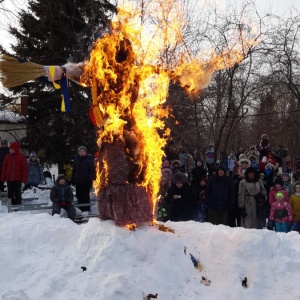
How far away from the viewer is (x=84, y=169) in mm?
10383

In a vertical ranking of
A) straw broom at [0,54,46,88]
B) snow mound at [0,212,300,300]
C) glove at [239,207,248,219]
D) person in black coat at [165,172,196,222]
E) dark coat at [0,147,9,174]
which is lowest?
snow mound at [0,212,300,300]

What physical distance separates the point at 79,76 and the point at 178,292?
330 cm

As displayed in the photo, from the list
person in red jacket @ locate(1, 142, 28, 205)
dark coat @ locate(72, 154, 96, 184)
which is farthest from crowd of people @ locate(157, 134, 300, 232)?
person in red jacket @ locate(1, 142, 28, 205)

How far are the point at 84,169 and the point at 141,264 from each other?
529 centimetres

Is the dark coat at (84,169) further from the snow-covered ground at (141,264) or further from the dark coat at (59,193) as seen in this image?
the snow-covered ground at (141,264)

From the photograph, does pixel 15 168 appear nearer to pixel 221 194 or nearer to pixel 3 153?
pixel 3 153

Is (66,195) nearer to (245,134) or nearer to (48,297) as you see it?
(48,297)

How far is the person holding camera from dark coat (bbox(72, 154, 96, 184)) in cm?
368

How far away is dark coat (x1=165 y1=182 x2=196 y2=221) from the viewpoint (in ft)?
28.7

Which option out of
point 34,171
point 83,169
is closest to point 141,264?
point 83,169

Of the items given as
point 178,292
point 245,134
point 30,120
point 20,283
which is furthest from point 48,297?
point 245,134

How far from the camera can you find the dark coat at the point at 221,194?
8.70 metres

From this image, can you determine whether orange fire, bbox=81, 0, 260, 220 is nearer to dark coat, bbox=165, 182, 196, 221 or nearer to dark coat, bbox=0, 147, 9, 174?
dark coat, bbox=165, 182, 196, 221

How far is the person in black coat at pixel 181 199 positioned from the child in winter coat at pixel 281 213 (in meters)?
1.65
